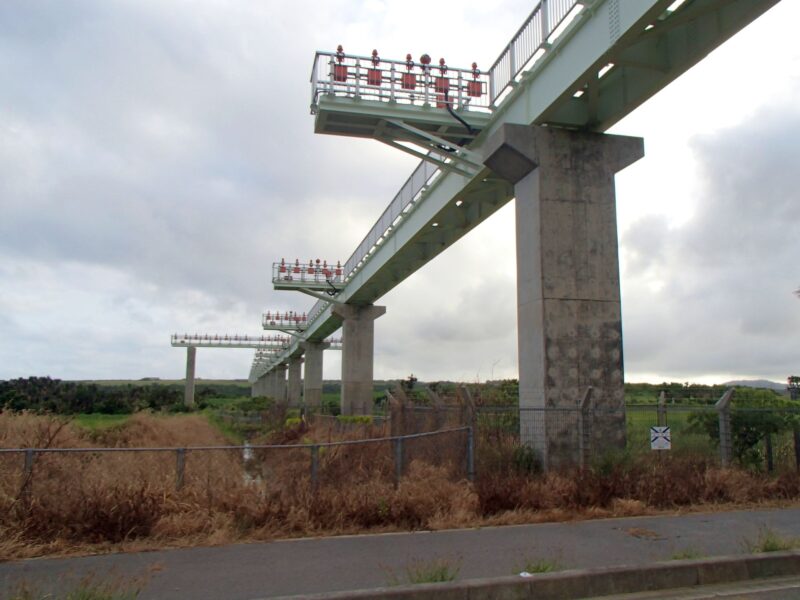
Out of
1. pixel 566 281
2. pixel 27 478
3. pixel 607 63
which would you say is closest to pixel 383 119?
pixel 607 63

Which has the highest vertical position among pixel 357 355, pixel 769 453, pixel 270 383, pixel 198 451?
pixel 357 355

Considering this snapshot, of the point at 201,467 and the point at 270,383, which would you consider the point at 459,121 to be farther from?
the point at 270,383

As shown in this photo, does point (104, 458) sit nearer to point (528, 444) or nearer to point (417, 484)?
point (417, 484)

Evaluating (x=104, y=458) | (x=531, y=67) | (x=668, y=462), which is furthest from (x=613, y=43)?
(x=104, y=458)

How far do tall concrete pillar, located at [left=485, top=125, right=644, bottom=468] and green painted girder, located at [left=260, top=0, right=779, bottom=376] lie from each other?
28.9 inches

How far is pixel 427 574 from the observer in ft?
21.0

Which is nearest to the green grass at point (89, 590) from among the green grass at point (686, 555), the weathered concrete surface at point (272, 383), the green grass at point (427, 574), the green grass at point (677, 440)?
the green grass at point (427, 574)

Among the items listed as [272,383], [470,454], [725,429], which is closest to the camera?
[470,454]

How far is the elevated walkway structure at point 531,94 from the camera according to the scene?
11859mm

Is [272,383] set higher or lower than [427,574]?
higher

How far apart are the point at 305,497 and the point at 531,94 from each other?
10505 millimetres

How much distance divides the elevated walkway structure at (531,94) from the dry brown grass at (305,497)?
3.62m

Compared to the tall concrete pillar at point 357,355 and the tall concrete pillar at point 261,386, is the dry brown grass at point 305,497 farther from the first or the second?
the tall concrete pillar at point 261,386

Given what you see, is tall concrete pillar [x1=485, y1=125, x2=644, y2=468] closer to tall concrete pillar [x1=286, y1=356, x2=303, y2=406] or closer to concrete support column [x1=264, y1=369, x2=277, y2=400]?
tall concrete pillar [x1=286, y1=356, x2=303, y2=406]
